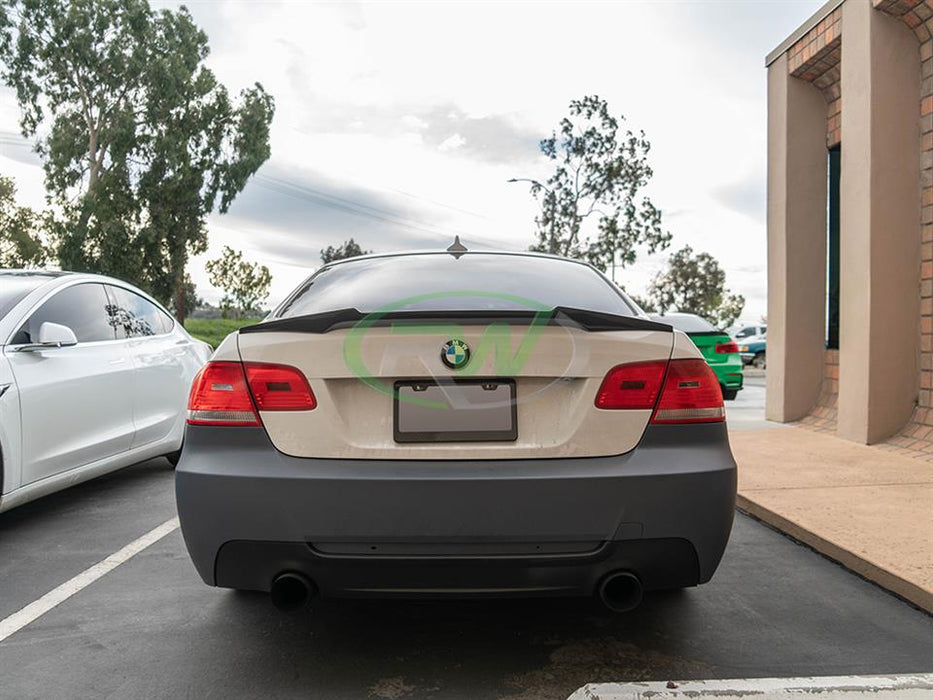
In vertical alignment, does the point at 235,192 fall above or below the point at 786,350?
above

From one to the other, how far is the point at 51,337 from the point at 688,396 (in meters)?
3.70

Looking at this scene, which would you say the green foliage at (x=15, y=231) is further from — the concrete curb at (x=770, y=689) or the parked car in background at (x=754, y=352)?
the concrete curb at (x=770, y=689)

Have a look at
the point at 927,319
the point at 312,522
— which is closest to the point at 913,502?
the point at 927,319

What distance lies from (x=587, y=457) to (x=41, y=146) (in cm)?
4338

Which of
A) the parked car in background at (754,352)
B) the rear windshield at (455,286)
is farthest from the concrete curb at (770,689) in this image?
the parked car in background at (754,352)

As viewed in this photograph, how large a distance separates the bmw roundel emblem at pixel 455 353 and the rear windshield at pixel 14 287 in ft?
11.2

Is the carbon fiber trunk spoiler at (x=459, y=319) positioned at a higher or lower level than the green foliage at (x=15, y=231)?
lower

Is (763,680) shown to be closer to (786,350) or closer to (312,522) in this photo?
(312,522)

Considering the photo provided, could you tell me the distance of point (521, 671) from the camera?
2.87 meters

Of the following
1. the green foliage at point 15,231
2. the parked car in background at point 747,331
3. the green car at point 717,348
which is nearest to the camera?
the green car at point 717,348

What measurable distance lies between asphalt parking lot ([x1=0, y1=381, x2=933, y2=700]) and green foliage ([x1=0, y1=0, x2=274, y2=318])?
38770mm

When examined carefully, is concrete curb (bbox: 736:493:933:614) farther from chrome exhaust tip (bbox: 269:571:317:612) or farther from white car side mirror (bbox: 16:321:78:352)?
white car side mirror (bbox: 16:321:78:352)

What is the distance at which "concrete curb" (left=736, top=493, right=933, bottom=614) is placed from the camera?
3611mm

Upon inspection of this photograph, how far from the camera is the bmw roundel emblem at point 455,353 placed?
8.82 ft
